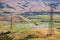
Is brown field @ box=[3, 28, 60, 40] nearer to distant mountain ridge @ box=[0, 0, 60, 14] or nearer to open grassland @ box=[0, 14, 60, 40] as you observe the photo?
open grassland @ box=[0, 14, 60, 40]

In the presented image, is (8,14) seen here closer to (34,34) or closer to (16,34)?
(16,34)

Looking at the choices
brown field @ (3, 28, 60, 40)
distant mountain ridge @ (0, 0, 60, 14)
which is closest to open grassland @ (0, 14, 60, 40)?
brown field @ (3, 28, 60, 40)

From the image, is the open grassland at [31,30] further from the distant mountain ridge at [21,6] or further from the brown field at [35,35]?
the distant mountain ridge at [21,6]

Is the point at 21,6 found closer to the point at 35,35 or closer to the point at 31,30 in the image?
the point at 31,30

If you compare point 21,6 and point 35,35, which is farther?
point 21,6

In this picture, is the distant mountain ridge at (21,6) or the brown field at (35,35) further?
the distant mountain ridge at (21,6)

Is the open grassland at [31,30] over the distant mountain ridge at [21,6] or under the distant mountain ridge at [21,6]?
under

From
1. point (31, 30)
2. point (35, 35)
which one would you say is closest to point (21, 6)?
point (31, 30)

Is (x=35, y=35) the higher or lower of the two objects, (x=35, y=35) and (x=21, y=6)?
the lower

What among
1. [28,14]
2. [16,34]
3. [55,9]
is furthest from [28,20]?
[55,9]

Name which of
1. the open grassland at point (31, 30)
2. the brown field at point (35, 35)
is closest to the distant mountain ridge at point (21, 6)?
the open grassland at point (31, 30)

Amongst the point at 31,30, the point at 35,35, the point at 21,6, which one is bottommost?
the point at 35,35
